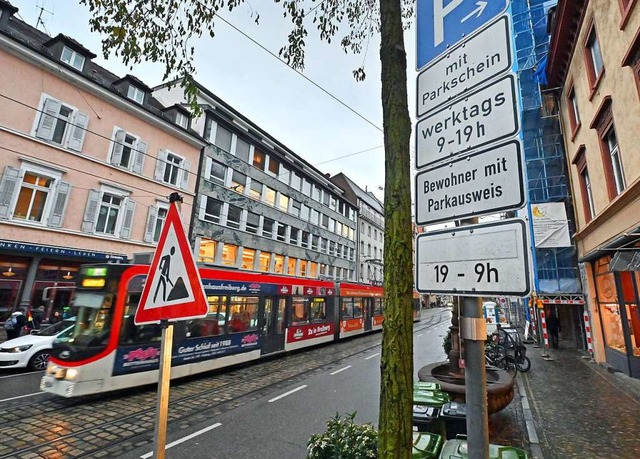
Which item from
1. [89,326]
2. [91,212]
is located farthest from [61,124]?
[89,326]

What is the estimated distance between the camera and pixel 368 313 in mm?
20797

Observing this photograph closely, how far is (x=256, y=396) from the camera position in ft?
25.6

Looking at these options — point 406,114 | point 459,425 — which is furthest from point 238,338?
point 406,114

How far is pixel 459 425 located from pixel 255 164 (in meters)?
24.0

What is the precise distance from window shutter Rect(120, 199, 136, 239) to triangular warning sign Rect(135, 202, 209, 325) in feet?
56.0

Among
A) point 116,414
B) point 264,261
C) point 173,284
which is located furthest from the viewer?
point 264,261

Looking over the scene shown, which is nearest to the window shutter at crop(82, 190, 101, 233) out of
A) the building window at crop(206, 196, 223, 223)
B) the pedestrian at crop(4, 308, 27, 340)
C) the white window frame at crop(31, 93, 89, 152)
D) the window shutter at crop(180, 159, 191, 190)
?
the white window frame at crop(31, 93, 89, 152)

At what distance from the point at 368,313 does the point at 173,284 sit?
1947 centimetres

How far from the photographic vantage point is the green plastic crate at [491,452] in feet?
9.40

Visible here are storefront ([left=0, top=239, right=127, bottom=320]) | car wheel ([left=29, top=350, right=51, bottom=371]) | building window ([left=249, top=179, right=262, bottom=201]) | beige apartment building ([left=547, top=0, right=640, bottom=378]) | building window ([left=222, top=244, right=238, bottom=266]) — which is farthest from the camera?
building window ([left=249, top=179, right=262, bottom=201])

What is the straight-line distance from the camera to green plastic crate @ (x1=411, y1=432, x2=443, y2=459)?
2.97 meters

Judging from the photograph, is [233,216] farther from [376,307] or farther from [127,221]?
[376,307]

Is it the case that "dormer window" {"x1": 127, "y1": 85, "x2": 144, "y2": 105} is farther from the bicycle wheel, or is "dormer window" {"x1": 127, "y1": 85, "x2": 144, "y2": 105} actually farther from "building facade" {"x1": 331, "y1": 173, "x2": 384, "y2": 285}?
"building facade" {"x1": 331, "y1": 173, "x2": 384, "y2": 285}

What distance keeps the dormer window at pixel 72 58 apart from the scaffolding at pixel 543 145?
2183cm
